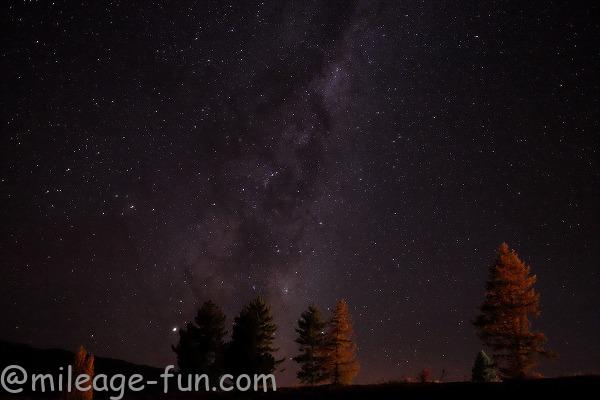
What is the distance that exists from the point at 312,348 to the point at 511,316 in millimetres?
17744

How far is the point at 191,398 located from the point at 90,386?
16.5 feet

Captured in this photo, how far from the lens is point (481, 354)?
152 ft

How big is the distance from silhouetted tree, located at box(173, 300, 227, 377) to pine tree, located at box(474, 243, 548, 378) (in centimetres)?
1929

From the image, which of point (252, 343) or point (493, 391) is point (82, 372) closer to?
point (252, 343)

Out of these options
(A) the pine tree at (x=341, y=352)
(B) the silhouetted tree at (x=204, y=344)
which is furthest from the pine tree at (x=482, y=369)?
(B) the silhouetted tree at (x=204, y=344)

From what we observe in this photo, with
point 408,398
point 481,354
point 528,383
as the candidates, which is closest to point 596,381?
point 528,383

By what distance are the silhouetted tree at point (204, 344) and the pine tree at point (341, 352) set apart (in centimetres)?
926

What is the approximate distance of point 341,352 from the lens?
128 feet

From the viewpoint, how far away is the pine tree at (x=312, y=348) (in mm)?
38875

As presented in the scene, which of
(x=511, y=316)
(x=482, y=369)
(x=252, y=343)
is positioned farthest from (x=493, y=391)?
(x=482, y=369)

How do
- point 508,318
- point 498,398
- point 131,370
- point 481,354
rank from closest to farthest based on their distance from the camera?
1. point 498,398
2. point 508,318
3. point 481,354
4. point 131,370

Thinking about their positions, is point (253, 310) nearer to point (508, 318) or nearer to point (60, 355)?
point (508, 318)

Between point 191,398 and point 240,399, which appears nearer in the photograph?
point 240,399

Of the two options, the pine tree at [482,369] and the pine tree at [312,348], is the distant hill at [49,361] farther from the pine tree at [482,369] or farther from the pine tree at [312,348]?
the pine tree at [482,369]
